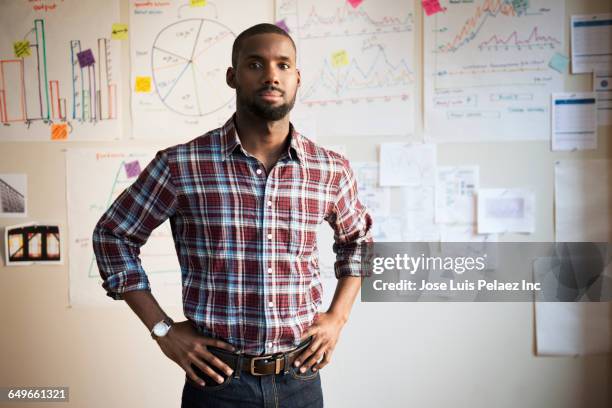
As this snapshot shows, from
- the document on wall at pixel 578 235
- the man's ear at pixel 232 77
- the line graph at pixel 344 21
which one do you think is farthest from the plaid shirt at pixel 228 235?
the document on wall at pixel 578 235

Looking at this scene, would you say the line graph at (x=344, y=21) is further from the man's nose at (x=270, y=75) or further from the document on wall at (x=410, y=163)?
the man's nose at (x=270, y=75)

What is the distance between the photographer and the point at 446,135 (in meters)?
2.00

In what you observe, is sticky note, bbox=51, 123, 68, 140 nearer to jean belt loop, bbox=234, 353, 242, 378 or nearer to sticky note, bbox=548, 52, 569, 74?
jean belt loop, bbox=234, 353, 242, 378

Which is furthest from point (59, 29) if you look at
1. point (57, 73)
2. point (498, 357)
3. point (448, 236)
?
point (498, 357)

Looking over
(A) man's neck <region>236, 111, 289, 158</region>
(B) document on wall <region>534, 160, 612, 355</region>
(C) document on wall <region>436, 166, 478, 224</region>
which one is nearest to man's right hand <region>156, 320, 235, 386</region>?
(A) man's neck <region>236, 111, 289, 158</region>

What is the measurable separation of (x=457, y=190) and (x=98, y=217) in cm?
156

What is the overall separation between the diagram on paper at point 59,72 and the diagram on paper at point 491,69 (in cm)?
139

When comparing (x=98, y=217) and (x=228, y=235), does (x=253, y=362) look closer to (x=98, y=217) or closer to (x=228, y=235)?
(x=228, y=235)

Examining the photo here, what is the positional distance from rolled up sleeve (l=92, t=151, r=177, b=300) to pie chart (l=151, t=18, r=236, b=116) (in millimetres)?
960

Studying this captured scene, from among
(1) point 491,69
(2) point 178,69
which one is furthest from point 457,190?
(2) point 178,69

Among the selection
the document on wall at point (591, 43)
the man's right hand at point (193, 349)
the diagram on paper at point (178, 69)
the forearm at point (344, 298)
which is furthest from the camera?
the diagram on paper at point (178, 69)

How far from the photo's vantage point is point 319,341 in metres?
1.20

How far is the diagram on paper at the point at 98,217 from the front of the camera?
2072mm

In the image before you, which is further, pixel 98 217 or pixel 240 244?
pixel 98 217
